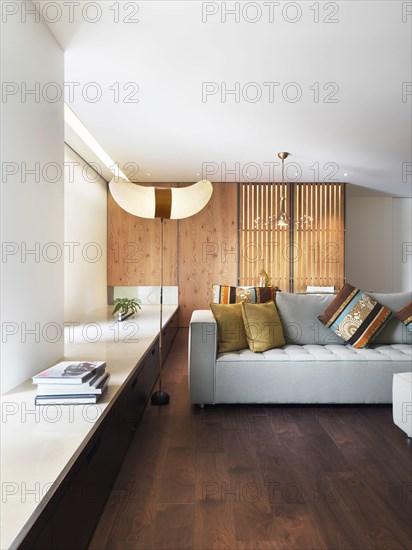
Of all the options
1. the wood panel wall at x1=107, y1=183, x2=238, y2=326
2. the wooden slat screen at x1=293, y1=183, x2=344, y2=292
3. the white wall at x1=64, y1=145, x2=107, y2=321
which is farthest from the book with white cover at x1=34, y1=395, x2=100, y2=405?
the wooden slat screen at x1=293, y1=183, x2=344, y2=292

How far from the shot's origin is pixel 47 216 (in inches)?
100.0

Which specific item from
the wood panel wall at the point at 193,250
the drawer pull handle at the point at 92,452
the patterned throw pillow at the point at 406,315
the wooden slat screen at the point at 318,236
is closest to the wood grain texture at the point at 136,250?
the wood panel wall at the point at 193,250

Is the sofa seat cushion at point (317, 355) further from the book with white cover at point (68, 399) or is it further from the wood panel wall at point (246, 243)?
the wood panel wall at point (246, 243)

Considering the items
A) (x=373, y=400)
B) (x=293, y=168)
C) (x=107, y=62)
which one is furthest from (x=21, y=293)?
(x=293, y=168)

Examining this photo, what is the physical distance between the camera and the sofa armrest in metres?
3.14

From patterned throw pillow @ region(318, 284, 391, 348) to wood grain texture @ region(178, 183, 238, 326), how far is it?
337 cm

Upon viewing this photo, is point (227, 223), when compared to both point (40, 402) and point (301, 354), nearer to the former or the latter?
point (301, 354)

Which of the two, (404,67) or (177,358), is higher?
(404,67)

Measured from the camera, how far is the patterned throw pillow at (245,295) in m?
3.88

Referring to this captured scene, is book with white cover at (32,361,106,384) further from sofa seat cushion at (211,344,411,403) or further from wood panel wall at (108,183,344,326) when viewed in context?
wood panel wall at (108,183,344,326)

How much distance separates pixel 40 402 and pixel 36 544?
0.83m

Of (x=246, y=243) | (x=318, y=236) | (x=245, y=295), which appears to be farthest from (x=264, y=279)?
(x=245, y=295)

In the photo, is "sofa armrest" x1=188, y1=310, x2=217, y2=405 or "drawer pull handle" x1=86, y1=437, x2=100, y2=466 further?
"sofa armrest" x1=188, y1=310, x2=217, y2=405

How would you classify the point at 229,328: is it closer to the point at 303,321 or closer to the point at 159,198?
the point at 303,321
